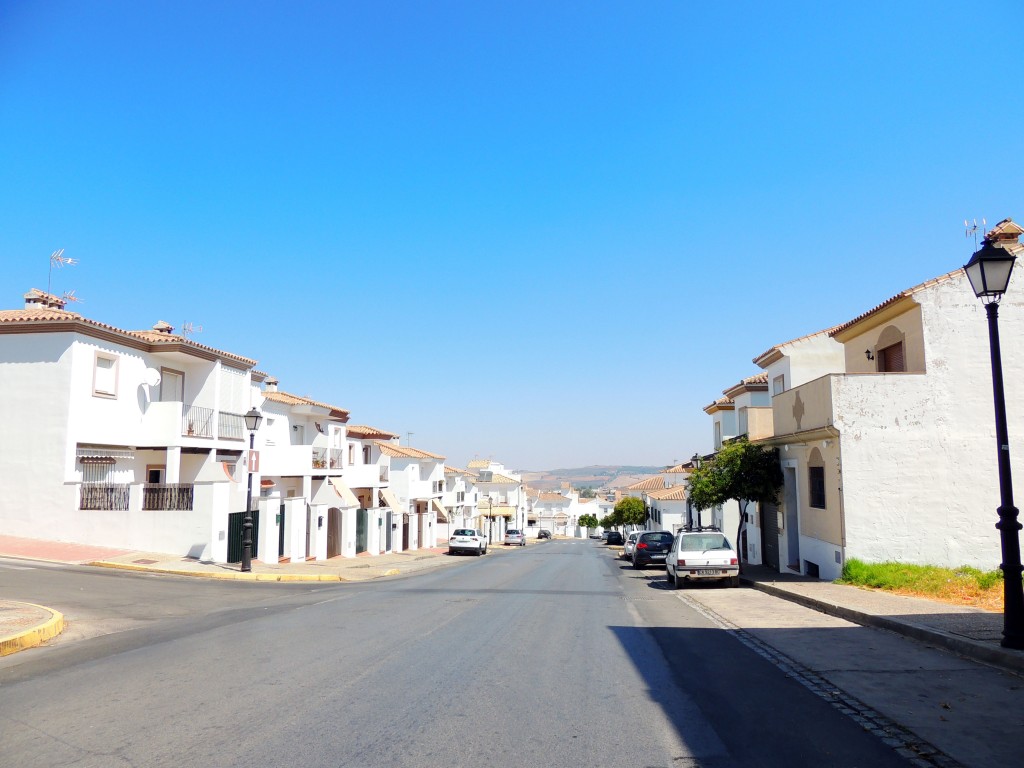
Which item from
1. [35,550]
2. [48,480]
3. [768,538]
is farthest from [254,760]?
Result: [768,538]

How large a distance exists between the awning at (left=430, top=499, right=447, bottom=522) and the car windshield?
45.3m

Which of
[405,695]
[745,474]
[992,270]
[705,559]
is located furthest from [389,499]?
[992,270]

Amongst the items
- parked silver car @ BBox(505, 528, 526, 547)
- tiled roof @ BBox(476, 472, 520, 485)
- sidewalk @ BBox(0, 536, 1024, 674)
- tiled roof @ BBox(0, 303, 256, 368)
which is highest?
tiled roof @ BBox(0, 303, 256, 368)

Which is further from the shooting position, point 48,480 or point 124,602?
point 48,480

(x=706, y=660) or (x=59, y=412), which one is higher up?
(x=59, y=412)

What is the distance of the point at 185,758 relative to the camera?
216 inches

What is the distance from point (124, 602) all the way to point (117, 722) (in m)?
9.28

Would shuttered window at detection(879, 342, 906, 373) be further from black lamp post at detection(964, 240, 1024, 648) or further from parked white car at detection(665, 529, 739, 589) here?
black lamp post at detection(964, 240, 1024, 648)

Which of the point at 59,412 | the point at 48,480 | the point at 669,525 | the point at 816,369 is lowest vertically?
the point at 669,525

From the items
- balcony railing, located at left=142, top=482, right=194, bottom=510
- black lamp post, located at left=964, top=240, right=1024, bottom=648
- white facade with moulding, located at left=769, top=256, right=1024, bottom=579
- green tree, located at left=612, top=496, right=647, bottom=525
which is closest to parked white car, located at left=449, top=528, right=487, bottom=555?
balcony railing, located at left=142, top=482, right=194, bottom=510

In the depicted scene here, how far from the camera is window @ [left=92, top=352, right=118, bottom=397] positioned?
24.9m

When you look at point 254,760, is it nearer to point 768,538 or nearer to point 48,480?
point 48,480

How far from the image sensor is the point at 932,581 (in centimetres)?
1593

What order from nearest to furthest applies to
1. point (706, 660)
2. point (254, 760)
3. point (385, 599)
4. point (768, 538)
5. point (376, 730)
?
point (254, 760)
point (376, 730)
point (706, 660)
point (385, 599)
point (768, 538)
